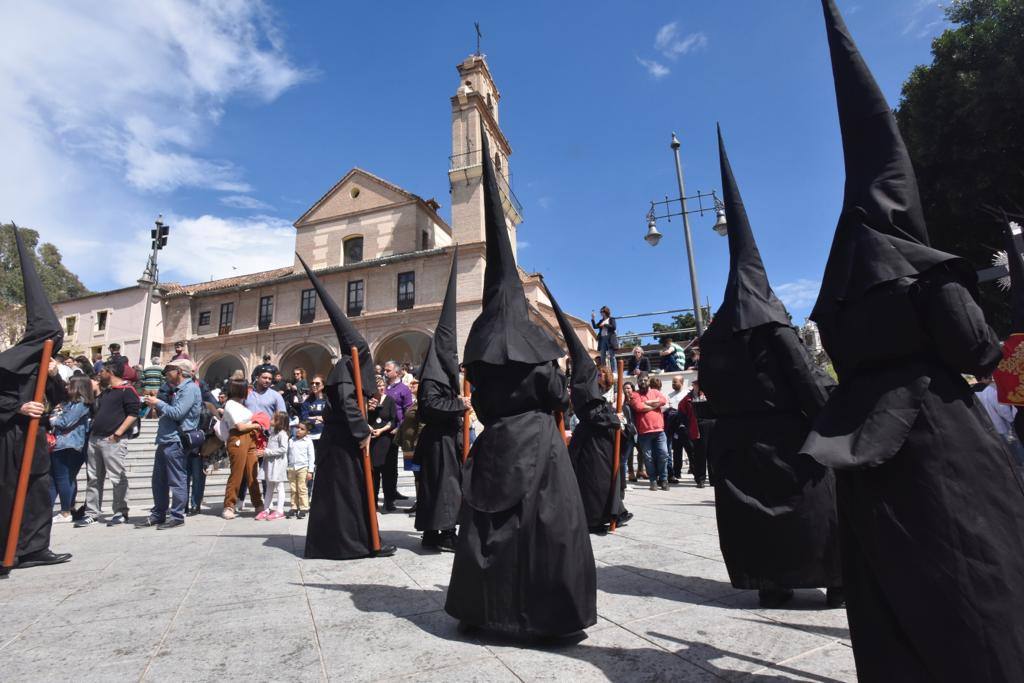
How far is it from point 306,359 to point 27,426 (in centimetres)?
2862

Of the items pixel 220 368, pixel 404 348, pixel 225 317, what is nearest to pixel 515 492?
pixel 404 348

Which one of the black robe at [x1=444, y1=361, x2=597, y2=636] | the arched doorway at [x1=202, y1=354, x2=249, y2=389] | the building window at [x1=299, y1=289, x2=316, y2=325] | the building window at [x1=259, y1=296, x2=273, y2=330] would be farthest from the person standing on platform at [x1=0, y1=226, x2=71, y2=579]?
the arched doorway at [x1=202, y1=354, x2=249, y2=389]

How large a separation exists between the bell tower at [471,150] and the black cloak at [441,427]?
70.6ft

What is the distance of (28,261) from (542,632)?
5.70 meters

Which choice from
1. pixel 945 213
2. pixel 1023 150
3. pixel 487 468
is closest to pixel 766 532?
pixel 487 468

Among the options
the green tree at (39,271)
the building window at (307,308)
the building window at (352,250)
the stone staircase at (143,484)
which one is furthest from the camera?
the green tree at (39,271)

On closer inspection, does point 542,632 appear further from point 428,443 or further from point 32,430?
point 32,430

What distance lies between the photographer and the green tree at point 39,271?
41469 millimetres

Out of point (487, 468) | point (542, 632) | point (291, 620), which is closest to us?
point (542, 632)

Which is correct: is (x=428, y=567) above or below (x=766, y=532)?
below

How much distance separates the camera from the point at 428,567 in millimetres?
4801

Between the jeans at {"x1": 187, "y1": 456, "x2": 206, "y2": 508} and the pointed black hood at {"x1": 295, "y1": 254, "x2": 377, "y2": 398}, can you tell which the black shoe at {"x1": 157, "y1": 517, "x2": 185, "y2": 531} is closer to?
the jeans at {"x1": 187, "y1": 456, "x2": 206, "y2": 508}

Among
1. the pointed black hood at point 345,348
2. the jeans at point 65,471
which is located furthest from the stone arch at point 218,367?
the pointed black hood at point 345,348

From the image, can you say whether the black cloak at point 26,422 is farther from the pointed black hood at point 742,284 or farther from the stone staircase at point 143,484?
the pointed black hood at point 742,284
